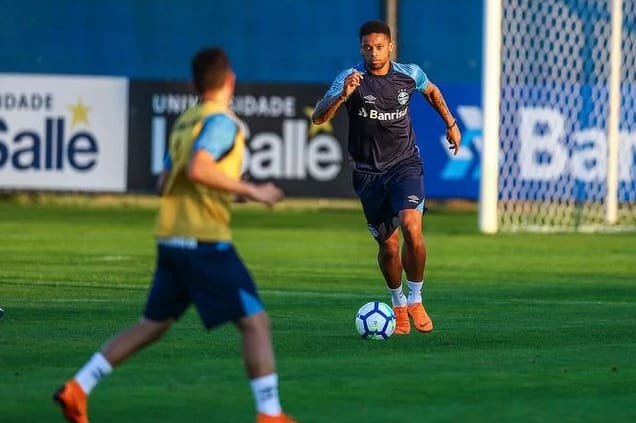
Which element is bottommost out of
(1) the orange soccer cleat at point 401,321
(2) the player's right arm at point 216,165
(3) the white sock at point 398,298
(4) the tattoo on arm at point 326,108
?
(1) the orange soccer cleat at point 401,321

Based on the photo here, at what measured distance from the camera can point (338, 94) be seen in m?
11.9

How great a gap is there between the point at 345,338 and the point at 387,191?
1.32m

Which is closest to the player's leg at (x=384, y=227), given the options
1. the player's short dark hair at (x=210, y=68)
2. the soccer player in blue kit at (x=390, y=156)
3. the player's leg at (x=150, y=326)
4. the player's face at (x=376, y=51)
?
the soccer player in blue kit at (x=390, y=156)

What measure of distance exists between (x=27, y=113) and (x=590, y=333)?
16.1 metres

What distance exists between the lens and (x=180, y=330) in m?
12.1

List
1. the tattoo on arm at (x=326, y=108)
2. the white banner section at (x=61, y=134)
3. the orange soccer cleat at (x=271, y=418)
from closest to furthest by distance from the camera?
the orange soccer cleat at (x=271, y=418) < the tattoo on arm at (x=326, y=108) < the white banner section at (x=61, y=134)

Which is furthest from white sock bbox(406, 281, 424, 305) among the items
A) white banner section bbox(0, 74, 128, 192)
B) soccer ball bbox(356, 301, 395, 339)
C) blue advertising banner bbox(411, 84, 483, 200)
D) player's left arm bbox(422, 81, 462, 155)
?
white banner section bbox(0, 74, 128, 192)

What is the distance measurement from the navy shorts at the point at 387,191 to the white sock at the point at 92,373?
4452 mm

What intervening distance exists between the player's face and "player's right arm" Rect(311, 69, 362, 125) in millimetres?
253

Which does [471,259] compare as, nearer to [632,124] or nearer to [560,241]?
[560,241]

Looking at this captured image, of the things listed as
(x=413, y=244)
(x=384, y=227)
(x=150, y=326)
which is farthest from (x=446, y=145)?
(x=150, y=326)

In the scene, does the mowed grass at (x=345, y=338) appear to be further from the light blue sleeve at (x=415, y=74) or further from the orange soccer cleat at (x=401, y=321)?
the light blue sleeve at (x=415, y=74)

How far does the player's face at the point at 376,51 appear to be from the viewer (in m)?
12.2

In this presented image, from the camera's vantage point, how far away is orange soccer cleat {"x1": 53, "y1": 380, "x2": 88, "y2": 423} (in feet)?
26.3
